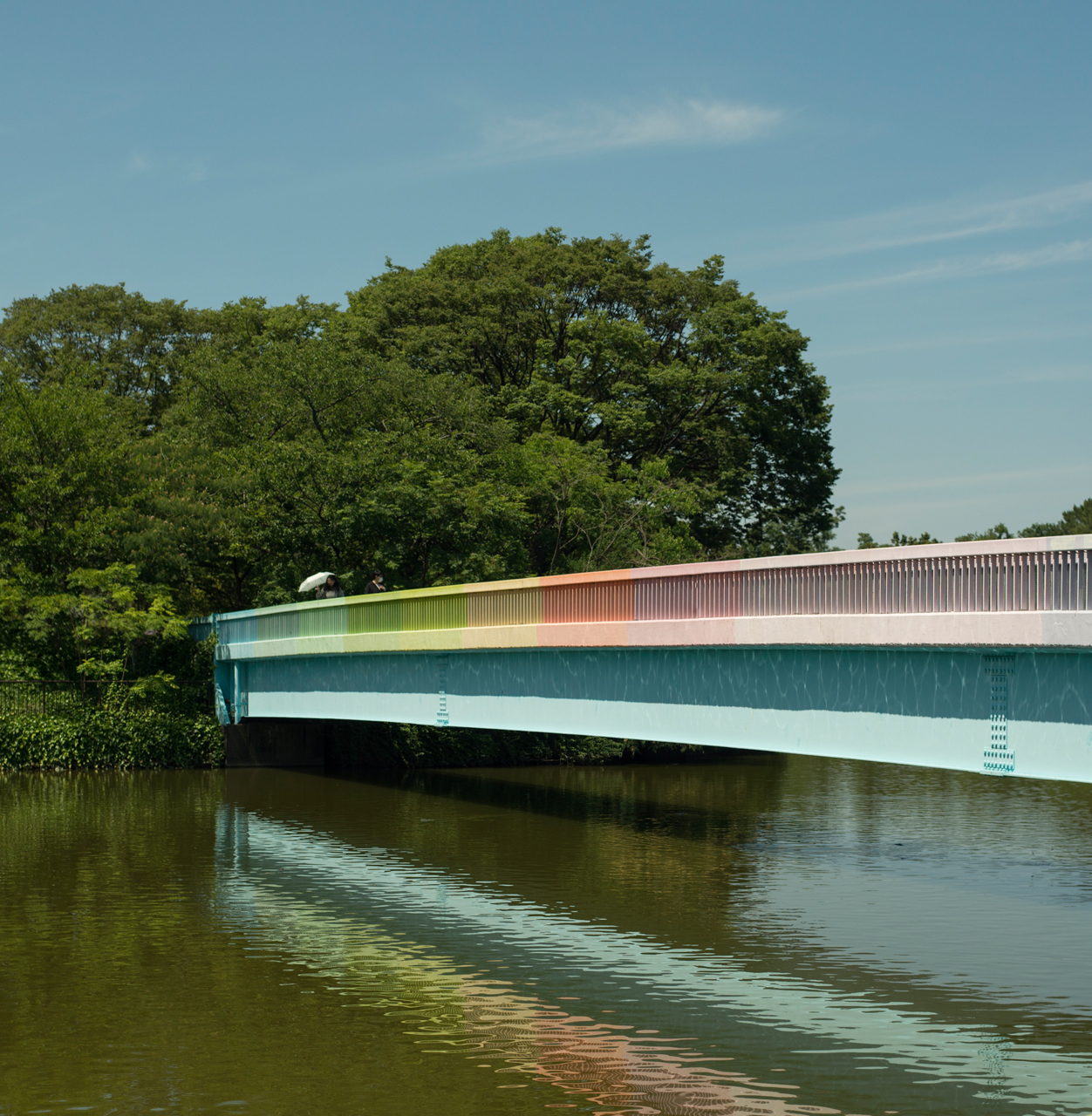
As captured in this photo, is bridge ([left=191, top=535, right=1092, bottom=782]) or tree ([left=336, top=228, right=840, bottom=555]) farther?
tree ([left=336, top=228, right=840, bottom=555])

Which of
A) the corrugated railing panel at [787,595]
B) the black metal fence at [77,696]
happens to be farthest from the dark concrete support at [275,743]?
the corrugated railing panel at [787,595]

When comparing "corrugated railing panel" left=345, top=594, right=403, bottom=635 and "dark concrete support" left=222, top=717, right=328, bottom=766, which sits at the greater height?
"corrugated railing panel" left=345, top=594, right=403, bottom=635

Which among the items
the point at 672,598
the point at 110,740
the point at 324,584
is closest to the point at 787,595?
the point at 672,598

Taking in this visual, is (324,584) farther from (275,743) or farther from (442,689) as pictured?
(442,689)

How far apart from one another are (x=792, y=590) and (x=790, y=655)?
754mm

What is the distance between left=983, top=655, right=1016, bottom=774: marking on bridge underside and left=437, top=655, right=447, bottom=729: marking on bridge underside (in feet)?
41.1

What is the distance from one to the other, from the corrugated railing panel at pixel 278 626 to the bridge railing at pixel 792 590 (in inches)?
196

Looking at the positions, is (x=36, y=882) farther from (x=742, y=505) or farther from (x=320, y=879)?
(x=742, y=505)

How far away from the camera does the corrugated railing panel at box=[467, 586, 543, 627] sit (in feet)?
69.1

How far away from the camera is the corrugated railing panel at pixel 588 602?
62.2 feet

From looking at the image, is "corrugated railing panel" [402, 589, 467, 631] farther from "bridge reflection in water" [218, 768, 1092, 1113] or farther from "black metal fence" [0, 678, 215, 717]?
"black metal fence" [0, 678, 215, 717]

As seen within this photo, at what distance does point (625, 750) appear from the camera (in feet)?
130

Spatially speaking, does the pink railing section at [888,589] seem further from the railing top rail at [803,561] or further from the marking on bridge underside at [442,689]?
the marking on bridge underside at [442,689]

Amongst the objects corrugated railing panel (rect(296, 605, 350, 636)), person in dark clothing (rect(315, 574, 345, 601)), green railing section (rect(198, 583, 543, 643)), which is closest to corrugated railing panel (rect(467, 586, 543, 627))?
green railing section (rect(198, 583, 543, 643))
